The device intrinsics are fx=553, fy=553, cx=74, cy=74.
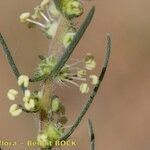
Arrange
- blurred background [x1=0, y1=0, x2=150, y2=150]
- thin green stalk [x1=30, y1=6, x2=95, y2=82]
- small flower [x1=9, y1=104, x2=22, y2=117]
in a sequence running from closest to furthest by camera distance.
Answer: thin green stalk [x1=30, y1=6, x2=95, y2=82]
small flower [x1=9, y1=104, x2=22, y2=117]
blurred background [x1=0, y1=0, x2=150, y2=150]

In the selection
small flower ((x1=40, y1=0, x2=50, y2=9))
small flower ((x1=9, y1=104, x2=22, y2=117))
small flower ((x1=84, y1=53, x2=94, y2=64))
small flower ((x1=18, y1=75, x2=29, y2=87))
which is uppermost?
small flower ((x1=40, y1=0, x2=50, y2=9))

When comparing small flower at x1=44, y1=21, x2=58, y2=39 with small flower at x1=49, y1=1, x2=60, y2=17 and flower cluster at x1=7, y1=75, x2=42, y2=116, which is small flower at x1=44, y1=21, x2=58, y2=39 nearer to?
small flower at x1=49, y1=1, x2=60, y2=17

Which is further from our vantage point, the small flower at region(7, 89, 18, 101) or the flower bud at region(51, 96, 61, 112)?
the small flower at region(7, 89, 18, 101)

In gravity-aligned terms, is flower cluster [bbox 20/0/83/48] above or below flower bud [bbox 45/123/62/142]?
above

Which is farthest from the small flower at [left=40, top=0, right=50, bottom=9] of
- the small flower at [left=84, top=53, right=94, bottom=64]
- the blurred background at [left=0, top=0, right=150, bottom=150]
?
the blurred background at [left=0, top=0, right=150, bottom=150]

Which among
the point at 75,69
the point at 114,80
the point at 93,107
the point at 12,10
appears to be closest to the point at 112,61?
the point at 114,80

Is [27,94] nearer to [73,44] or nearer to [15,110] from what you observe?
[15,110]

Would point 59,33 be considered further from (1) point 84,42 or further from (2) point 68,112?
(1) point 84,42

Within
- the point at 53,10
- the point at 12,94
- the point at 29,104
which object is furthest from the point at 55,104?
the point at 53,10
